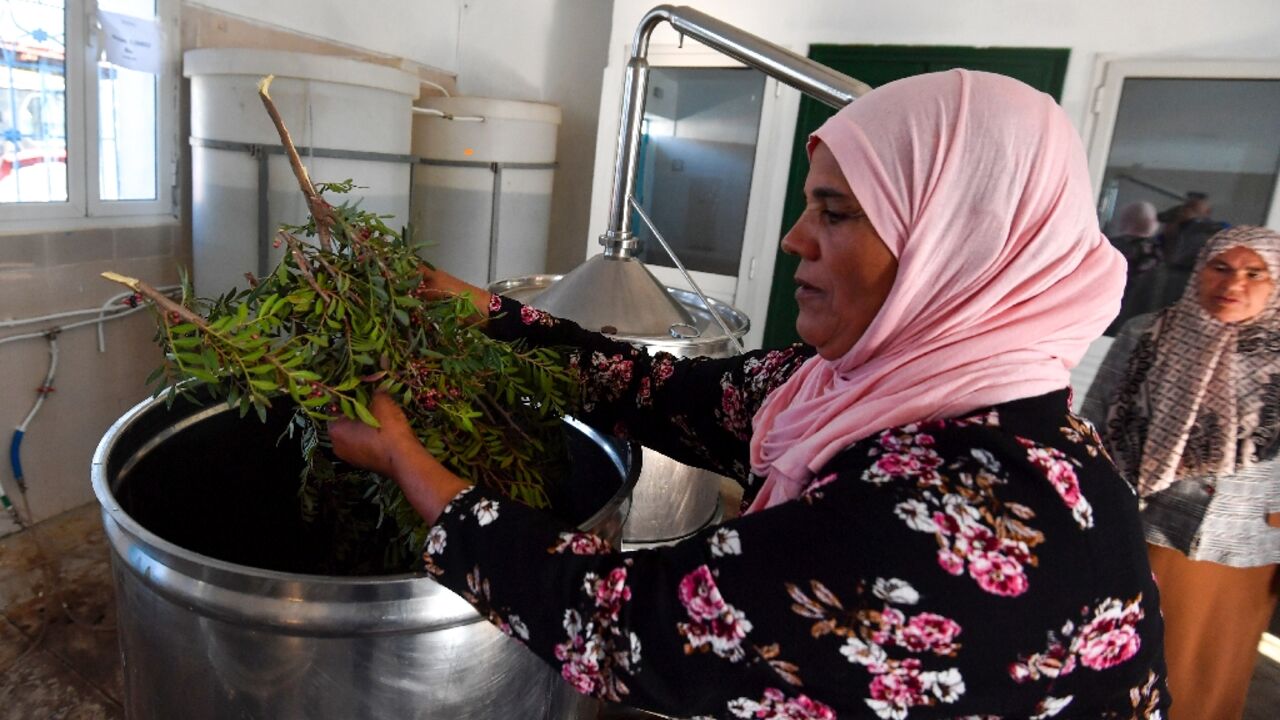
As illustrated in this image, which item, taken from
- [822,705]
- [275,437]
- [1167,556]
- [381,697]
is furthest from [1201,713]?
[275,437]

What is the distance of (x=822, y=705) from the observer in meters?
0.64

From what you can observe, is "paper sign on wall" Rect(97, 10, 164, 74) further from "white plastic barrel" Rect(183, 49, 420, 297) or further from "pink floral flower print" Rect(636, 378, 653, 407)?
"pink floral flower print" Rect(636, 378, 653, 407)

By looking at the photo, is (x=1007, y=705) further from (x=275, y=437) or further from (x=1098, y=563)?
(x=275, y=437)

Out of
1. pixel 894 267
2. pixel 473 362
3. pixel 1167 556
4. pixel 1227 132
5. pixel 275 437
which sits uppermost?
pixel 1227 132

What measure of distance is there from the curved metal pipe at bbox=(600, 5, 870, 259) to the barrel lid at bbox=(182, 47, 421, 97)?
1.19 metres

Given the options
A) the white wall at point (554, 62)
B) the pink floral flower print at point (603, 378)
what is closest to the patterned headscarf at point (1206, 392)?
the pink floral flower print at point (603, 378)

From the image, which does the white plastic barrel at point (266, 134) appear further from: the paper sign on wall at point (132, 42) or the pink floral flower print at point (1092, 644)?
the pink floral flower print at point (1092, 644)

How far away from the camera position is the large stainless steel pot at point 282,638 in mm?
718

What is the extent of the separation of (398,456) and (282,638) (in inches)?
8.1

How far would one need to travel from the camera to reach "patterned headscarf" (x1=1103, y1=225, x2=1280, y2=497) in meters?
1.82

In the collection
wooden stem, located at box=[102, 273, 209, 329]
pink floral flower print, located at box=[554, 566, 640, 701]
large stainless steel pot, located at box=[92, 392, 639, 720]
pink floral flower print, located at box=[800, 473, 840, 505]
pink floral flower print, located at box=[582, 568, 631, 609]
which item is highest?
wooden stem, located at box=[102, 273, 209, 329]

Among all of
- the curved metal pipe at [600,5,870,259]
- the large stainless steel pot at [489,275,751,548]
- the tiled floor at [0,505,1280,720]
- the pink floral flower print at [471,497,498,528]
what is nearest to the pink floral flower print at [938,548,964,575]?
the pink floral flower print at [471,497,498,528]

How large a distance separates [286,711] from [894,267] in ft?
2.47

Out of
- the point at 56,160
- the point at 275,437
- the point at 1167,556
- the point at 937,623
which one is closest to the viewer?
the point at 937,623
